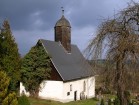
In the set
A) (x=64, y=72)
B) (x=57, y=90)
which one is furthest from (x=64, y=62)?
(x=57, y=90)

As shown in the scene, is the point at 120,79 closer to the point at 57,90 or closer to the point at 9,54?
the point at 9,54

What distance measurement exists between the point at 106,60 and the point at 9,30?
816 inches

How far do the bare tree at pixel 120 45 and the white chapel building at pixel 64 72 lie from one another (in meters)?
15.9

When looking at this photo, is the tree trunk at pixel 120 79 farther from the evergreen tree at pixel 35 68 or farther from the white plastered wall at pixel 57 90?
the evergreen tree at pixel 35 68

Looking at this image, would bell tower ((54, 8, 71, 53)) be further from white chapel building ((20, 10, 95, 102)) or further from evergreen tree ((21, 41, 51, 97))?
evergreen tree ((21, 41, 51, 97))

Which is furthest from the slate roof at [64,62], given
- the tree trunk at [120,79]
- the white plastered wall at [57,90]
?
the tree trunk at [120,79]

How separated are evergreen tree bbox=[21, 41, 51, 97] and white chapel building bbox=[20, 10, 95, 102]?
674mm

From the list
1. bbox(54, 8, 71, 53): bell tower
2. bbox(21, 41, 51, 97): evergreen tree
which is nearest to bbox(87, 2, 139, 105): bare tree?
bbox(21, 41, 51, 97): evergreen tree

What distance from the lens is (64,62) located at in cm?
4638

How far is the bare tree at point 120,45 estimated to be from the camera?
66.6 ft

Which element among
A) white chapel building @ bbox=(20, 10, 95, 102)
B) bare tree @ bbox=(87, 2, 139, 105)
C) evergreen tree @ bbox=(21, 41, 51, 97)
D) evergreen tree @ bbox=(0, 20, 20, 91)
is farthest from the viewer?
evergreen tree @ bbox=(21, 41, 51, 97)

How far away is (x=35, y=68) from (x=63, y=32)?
886 centimetres

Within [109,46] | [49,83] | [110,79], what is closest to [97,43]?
[109,46]

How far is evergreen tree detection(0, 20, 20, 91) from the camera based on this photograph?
1467 inches
